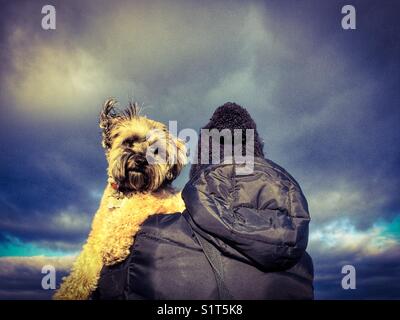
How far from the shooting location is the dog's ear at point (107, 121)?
21.6ft

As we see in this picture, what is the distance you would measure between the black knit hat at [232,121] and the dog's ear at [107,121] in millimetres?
2536

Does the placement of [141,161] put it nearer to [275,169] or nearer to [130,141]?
[130,141]

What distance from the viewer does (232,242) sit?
337cm

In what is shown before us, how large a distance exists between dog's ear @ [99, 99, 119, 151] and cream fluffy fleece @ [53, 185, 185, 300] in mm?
1560

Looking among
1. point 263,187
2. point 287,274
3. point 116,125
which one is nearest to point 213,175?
point 263,187

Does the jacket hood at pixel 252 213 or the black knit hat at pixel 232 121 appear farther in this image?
the black knit hat at pixel 232 121

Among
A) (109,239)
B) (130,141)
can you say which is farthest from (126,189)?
(109,239)

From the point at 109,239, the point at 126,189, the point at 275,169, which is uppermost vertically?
the point at 126,189

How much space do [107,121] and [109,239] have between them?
2.64m

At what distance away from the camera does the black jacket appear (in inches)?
132

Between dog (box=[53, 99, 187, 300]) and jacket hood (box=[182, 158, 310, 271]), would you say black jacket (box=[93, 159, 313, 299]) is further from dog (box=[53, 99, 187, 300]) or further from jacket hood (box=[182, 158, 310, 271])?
dog (box=[53, 99, 187, 300])

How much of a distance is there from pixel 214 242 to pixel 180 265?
0.51 m

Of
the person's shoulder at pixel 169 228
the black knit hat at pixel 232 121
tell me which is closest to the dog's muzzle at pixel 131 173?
the black knit hat at pixel 232 121

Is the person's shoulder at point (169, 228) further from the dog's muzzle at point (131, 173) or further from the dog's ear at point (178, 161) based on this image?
the dog's ear at point (178, 161)
